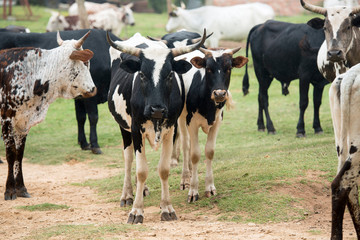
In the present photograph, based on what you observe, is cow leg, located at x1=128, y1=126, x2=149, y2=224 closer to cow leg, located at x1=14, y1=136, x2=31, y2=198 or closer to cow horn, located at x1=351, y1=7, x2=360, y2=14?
cow leg, located at x1=14, y1=136, x2=31, y2=198

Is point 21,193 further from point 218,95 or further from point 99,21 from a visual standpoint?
point 99,21

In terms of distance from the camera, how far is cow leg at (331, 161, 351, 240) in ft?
17.0

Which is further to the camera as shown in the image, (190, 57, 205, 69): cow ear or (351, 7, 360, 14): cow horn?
(351, 7, 360, 14): cow horn

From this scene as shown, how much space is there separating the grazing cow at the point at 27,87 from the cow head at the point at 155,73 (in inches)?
80.8

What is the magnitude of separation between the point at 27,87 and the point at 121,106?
1654 mm

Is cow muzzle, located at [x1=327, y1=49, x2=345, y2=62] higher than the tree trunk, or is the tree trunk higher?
cow muzzle, located at [x1=327, y1=49, x2=345, y2=62]

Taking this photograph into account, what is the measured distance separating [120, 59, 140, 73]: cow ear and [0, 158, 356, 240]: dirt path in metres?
1.76

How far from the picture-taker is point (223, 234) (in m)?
5.81

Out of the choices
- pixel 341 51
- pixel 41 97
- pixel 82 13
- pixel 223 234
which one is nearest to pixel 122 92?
pixel 41 97

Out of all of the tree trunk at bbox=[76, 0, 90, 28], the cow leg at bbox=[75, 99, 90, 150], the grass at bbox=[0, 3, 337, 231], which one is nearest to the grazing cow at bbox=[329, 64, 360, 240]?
the grass at bbox=[0, 3, 337, 231]

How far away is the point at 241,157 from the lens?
981 centimetres

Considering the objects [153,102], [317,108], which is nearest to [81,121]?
[317,108]

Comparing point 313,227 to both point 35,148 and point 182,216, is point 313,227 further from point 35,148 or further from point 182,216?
point 35,148

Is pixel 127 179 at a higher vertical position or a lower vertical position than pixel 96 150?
higher
